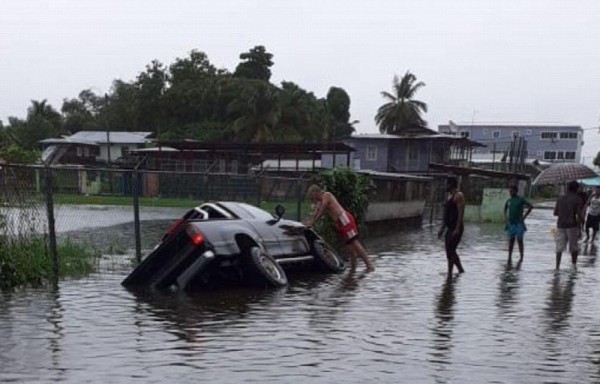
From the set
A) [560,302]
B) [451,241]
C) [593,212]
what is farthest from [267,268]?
[593,212]

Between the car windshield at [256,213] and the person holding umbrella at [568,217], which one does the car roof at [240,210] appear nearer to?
the car windshield at [256,213]

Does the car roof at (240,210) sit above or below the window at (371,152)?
above

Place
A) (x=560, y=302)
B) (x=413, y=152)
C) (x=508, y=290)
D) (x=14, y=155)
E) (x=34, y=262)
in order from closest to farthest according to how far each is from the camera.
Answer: (x=560, y=302) → (x=34, y=262) → (x=508, y=290) → (x=14, y=155) → (x=413, y=152)

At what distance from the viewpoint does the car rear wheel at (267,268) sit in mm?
9922

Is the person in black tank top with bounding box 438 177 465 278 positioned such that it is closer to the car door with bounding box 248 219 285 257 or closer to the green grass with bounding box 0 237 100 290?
the car door with bounding box 248 219 285 257

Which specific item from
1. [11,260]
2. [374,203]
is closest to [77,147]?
[374,203]

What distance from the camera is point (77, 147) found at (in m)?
65.5

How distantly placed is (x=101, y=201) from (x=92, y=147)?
193 ft

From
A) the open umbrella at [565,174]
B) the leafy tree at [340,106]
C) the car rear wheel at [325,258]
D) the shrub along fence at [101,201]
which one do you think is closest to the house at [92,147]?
the leafy tree at [340,106]

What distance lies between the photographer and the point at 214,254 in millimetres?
9477

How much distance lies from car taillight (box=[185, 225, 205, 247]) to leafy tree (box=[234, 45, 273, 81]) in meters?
64.1

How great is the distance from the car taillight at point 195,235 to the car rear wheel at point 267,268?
2.70 feet

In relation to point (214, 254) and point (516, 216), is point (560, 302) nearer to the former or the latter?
point (214, 254)

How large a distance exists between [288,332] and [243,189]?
766 cm
